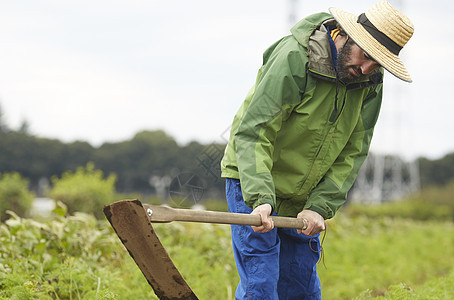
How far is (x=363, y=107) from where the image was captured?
3.25 m

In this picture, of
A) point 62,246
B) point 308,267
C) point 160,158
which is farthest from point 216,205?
point 308,267

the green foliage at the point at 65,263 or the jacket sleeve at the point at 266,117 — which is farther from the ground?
the jacket sleeve at the point at 266,117

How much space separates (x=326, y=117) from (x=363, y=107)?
385mm

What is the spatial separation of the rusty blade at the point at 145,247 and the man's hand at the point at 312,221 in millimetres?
712

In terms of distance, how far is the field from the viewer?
3.66 metres

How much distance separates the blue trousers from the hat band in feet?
3.51

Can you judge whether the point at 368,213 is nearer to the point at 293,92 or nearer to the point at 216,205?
the point at 216,205

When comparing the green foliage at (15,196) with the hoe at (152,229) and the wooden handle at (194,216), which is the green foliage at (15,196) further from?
the wooden handle at (194,216)

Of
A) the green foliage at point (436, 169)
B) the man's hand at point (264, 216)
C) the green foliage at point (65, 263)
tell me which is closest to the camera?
the man's hand at point (264, 216)

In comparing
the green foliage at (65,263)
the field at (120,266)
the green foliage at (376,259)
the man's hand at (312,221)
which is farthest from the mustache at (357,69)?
the green foliage at (376,259)

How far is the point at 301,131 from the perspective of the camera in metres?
2.96

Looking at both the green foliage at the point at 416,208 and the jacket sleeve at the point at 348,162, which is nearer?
the jacket sleeve at the point at 348,162

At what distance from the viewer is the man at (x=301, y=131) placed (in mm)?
2805

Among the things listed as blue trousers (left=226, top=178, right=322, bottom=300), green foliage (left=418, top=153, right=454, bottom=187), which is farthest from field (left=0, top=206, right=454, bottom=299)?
green foliage (left=418, top=153, right=454, bottom=187)
